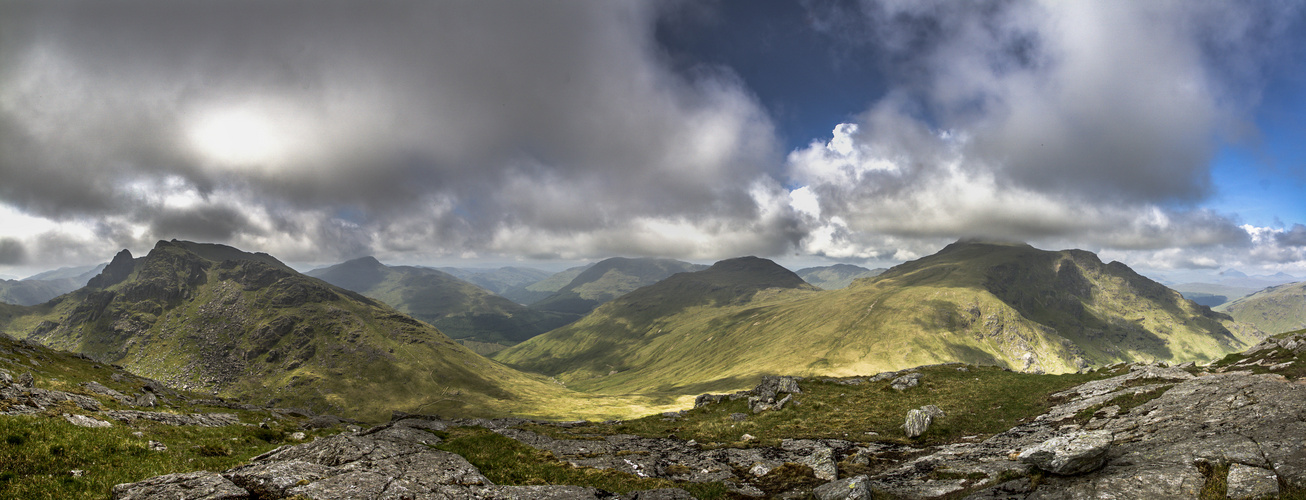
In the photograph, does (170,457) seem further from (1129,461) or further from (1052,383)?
(1052,383)

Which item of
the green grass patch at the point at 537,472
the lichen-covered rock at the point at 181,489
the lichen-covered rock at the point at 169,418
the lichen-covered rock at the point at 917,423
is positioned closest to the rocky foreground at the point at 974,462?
the lichen-covered rock at the point at 181,489

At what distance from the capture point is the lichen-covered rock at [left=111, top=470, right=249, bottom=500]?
42.1 feet

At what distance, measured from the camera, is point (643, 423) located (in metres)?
48.8

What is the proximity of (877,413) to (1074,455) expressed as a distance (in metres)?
27.3

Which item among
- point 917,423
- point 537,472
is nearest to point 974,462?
point 917,423

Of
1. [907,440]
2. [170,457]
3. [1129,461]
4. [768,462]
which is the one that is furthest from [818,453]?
[170,457]

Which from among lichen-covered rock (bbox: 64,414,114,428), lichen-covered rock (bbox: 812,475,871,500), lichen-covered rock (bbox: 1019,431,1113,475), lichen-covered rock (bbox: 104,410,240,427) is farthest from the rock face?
lichen-covered rock (bbox: 104,410,240,427)

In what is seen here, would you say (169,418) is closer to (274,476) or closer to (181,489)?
(274,476)

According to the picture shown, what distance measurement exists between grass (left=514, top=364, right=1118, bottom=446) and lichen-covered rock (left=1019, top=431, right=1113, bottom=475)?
15.5 metres

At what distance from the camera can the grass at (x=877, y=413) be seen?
1396 inches

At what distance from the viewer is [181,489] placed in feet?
43.0

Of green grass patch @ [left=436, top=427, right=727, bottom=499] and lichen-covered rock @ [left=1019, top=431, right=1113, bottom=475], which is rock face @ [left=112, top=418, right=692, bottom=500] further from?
lichen-covered rock @ [left=1019, top=431, right=1113, bottom=475]

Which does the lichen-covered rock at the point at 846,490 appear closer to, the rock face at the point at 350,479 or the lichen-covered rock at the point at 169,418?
the rock face at the point at 350,479

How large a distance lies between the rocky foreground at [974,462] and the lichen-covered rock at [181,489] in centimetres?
4
